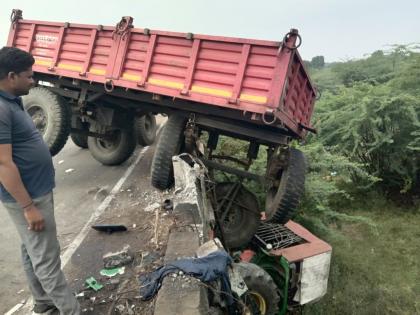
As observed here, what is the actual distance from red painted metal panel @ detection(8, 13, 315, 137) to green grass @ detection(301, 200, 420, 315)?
9.12ft

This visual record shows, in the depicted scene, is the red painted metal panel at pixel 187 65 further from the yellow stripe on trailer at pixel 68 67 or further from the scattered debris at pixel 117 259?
the scattered debris at pixel 117 259

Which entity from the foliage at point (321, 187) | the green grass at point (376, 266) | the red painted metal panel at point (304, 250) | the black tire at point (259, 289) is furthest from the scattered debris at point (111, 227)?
the foliage at point (321, 187)

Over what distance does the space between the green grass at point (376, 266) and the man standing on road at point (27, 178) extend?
4701mm

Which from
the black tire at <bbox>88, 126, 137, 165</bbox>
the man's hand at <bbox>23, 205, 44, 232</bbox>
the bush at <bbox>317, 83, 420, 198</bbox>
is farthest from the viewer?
the bush at <bbox>317, 83, 420, 198</bbox>

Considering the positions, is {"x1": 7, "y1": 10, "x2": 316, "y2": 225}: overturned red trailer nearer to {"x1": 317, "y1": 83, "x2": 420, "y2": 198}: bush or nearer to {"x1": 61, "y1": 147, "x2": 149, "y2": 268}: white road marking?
{"x1": 61, "y1": 147, "x2": 149, "y2": 268}: white road marking

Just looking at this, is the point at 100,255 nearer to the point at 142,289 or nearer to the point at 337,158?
the point at 142,289

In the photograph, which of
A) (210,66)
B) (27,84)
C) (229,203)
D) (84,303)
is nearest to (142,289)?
(84,303)

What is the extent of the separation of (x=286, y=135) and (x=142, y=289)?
2940 mm

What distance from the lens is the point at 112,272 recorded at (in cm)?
425

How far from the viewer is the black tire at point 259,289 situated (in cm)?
458

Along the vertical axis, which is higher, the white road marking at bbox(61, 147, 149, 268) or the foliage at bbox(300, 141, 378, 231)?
the foliage at bbox(300, 141, 378, 231)

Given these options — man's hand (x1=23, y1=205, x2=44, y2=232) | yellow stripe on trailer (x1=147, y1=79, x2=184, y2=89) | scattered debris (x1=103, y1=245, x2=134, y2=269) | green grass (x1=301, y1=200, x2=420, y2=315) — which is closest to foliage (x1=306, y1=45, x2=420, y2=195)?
green grass (x1=301, y1=200, x2=420, y2=315)

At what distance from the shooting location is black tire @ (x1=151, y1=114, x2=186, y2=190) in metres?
5.66

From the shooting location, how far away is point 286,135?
568cm
